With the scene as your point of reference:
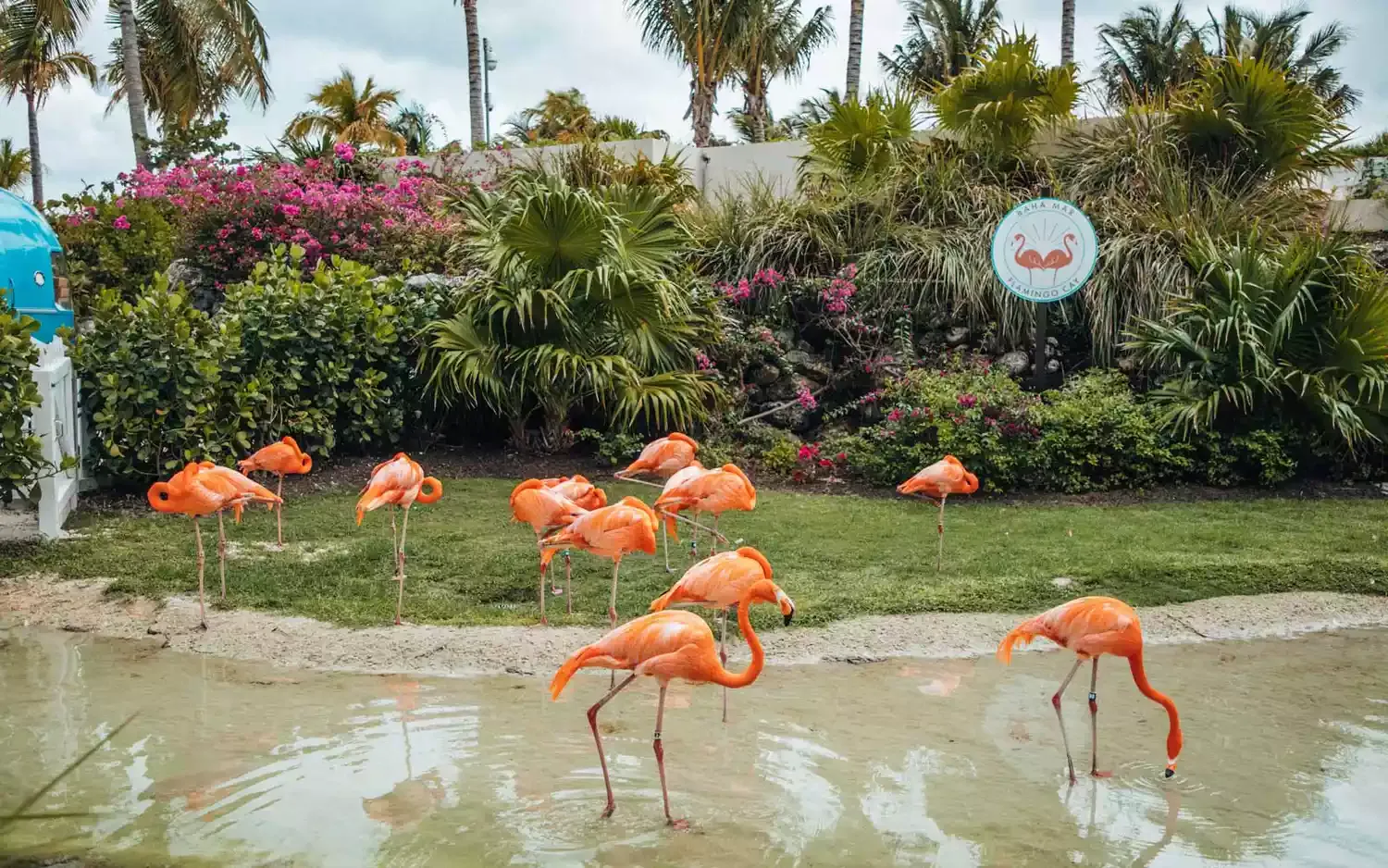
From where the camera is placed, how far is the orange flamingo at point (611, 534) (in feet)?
19.2

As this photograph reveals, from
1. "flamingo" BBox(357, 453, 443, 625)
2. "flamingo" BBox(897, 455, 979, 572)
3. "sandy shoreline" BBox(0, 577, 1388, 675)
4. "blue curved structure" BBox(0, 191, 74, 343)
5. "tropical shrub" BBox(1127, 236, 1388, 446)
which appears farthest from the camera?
"blue curved structure" BBox(0, 191, 74, 343)

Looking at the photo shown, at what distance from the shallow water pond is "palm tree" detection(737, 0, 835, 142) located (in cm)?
1665

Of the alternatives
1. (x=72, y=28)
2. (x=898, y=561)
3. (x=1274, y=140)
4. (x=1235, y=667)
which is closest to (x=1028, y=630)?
(x=1235, y=667)

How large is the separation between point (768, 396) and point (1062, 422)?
340 centimetres

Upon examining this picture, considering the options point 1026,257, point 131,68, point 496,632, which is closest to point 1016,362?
point 1026,257

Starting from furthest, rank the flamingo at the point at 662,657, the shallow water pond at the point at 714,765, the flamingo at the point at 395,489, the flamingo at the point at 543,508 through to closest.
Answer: the flamingo at the point at 395,489
the flamingo at the point at 543,508
the flamingo at the point at 662,657
the shallow water pond at the point at 714,765

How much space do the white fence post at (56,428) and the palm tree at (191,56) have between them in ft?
34.7

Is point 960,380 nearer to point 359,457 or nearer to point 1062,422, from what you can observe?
point 1062,422

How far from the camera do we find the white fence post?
7.93 metres

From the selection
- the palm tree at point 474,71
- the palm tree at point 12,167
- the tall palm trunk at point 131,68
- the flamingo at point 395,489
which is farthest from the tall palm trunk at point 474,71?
the palm tree at point 12,167

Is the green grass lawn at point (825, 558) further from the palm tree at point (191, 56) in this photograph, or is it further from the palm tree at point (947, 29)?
the palm tree at point (947, 29)

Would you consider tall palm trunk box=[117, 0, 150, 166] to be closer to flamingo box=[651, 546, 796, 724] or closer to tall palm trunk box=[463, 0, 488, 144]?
tall palm trunk box=[463, 0, 488, 144]

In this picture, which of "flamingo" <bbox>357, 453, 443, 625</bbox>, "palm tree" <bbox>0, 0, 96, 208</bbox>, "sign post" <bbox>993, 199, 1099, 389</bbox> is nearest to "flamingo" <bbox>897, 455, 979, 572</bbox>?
"flamingo" <bbox>357, 453, 443, 625</bbox>

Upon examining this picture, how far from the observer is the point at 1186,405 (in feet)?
33.2
